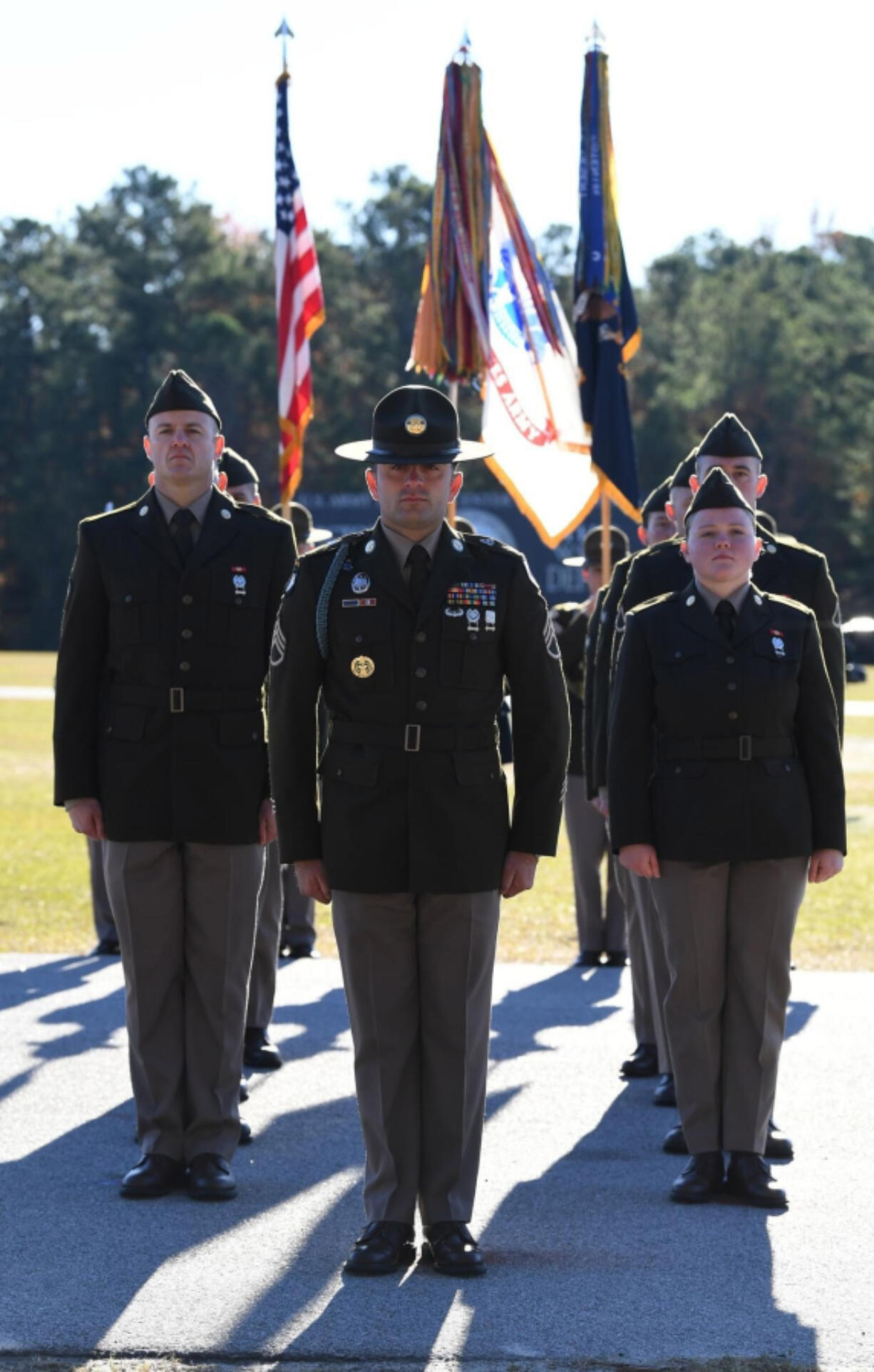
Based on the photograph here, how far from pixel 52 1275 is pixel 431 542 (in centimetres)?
215

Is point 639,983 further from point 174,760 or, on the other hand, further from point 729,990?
point 174,760

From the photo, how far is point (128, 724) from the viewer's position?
19.5ft

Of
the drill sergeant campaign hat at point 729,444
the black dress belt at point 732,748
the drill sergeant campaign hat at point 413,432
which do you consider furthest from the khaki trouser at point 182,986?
the drill sergeant campaign hat at point 729,444

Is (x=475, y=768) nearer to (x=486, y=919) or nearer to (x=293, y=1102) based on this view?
(x=486, y=919)

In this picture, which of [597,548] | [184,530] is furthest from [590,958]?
[184,530]

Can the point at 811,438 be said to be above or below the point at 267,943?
above

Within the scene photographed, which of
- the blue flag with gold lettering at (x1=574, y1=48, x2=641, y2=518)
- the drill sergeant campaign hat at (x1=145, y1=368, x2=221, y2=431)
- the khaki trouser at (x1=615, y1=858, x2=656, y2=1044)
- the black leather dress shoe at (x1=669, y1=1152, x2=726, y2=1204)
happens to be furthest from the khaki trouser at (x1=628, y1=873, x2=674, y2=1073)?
the blue flag with gold lettering at (x1=574, y1=48, x2=641, y2=518)

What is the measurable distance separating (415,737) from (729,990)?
1441mm

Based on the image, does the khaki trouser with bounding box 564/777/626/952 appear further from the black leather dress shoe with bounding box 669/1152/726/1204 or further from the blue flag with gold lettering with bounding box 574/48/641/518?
the black leather dress shoe with bounding box 669/1152/726/1204

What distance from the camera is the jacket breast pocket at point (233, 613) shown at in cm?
598

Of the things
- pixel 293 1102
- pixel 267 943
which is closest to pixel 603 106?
pixel 267 943

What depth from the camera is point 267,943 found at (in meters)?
7.93

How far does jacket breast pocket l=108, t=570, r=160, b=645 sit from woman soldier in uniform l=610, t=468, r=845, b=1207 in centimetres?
145

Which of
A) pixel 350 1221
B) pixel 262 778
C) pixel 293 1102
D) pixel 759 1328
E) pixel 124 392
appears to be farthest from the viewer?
pixel 124 392
